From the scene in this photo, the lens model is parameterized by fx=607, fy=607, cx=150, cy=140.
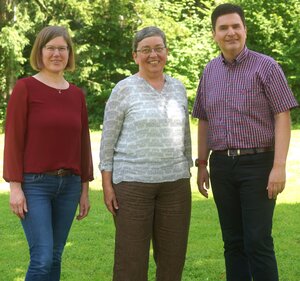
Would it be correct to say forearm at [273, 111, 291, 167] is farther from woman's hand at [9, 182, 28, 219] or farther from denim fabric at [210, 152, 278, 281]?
woman's hand at [9, 182, 28, 219]

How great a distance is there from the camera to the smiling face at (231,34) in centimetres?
368

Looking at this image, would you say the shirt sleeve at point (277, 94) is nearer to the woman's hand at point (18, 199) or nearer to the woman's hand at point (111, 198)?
the woman's hand at point (111, 198)

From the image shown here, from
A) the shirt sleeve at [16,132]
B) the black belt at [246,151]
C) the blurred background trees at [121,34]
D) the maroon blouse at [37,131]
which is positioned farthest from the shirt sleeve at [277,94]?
the blurred background trees at [121,34]

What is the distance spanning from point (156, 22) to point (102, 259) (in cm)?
1493

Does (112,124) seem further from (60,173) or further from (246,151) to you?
(246,151)

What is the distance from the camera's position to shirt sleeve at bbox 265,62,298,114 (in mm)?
3588

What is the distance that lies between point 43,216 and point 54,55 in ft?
3.04

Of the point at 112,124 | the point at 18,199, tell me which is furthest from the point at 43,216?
the point at 112,124

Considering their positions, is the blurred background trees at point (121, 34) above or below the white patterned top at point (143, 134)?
above

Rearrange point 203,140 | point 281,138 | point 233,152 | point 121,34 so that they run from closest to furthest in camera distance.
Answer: point 281,138, point 233,152, point 203,140, point 121,34

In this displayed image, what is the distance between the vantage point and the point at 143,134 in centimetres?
350

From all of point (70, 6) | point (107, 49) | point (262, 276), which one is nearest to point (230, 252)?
point (262, 276)

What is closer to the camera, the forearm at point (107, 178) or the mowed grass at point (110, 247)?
the forearm at point (107, 178)

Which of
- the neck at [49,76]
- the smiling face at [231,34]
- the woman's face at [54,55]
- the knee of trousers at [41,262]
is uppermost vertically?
the smiling face at [231,34]
